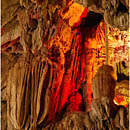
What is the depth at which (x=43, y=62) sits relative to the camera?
8.22 ft

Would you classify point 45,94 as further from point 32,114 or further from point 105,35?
point 105,35

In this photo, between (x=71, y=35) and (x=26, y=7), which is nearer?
(x=26, y=7)

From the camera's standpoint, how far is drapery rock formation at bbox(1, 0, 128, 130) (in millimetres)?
2447

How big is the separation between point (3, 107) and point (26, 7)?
1008 mm

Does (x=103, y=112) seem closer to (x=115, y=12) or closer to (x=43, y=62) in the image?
(x=115, y=12)

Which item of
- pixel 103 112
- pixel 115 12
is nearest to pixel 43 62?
pixel 103 112

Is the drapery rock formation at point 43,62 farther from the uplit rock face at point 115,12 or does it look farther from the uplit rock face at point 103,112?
the uplit rock face at point 115,12

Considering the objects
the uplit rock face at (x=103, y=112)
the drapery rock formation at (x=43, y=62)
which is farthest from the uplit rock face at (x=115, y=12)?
the drapery rock formation at (x=43, y=62)

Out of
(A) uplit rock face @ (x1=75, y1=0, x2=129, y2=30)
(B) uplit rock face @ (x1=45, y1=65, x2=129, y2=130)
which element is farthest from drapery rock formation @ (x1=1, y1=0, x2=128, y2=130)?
(A) uplit rock face @ (x1=75, y1=0, x2=129, y2=30)

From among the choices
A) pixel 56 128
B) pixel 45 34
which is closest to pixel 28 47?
pixel 45 34

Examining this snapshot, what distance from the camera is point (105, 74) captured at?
6.12 ft

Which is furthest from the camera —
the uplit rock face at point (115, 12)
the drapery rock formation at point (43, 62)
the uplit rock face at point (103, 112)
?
the drapery rock formation at point (43, 62)

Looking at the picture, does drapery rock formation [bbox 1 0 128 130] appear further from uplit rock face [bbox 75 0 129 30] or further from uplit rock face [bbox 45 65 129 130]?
uplit rock face [bbox 75 0 129 30]

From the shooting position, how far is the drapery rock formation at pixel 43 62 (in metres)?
2.45
